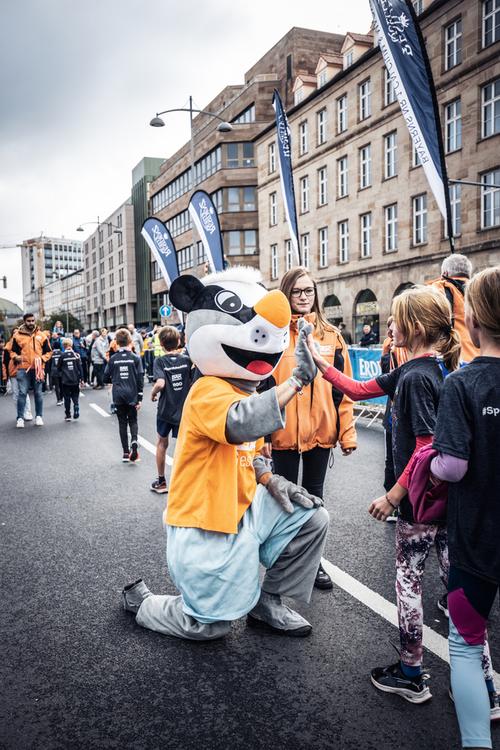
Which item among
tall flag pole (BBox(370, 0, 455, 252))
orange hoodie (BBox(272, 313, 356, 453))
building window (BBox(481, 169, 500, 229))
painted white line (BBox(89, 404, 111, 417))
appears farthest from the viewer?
building window (BBox(481, 169, 500, 229))

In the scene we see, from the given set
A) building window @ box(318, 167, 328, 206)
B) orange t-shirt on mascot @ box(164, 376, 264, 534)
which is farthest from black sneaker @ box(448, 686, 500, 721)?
building window @ box(318, 167, 328, 206)

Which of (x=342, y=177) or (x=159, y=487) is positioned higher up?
(x=342, y=177)

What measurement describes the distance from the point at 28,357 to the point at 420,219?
19165mm

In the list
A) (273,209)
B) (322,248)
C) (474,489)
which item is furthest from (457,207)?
(474,489)

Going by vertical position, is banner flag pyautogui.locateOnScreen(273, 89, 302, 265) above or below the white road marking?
above

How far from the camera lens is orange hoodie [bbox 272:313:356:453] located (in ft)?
12.2

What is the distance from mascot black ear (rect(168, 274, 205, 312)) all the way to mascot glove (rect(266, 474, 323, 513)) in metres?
1.05

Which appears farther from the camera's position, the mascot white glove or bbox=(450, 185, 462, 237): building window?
bbox=(450, 185, 462, 237): building window

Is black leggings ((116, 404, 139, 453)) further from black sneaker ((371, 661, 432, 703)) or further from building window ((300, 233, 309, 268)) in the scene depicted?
building window ((300, 233, 309, 268))

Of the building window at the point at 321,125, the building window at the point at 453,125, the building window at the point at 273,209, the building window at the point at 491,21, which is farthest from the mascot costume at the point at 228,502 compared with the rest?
the building window at the point at 273,209

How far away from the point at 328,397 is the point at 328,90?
3101 cm

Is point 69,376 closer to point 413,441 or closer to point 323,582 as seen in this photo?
point 323,582

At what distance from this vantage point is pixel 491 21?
21016mm

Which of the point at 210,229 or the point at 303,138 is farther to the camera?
the point at 303,138
